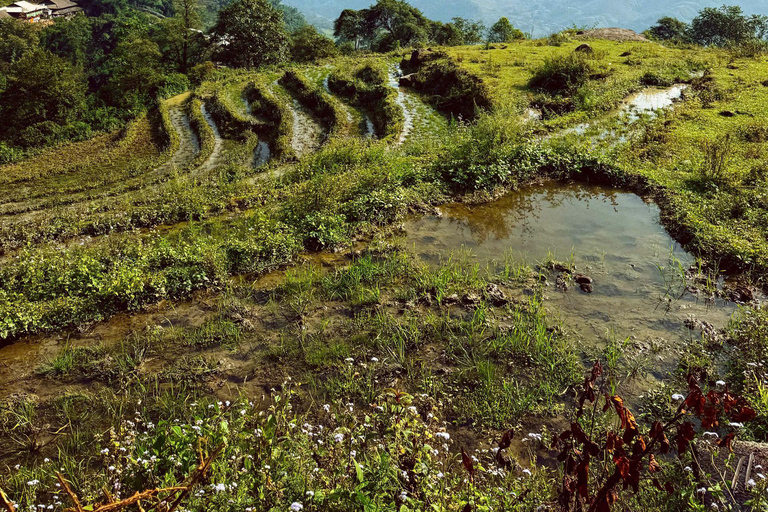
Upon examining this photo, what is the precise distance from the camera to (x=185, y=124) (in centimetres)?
2555

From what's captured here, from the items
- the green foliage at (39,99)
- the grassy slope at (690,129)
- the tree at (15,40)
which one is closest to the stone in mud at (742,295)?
the grassy slope at (690,129)

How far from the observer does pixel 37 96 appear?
1099 inches

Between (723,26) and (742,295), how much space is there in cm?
6343

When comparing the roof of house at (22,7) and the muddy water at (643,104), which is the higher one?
the roof of house at (22,7)

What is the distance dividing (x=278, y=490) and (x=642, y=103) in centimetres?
2255

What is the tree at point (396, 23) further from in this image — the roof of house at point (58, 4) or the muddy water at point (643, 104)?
the roof of house at point (58, 4)

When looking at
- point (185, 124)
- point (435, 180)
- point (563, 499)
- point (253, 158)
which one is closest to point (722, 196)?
point (435, 180)

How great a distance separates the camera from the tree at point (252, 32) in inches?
1558

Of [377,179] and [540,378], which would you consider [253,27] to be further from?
[540,378]

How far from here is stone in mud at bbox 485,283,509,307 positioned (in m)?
7.41

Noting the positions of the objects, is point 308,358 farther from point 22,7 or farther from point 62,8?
point 62,8

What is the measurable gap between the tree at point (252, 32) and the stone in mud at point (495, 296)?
134 feet

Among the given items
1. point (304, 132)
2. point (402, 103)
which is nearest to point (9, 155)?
point (304, 132)

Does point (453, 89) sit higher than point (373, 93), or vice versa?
point (453, 89)
